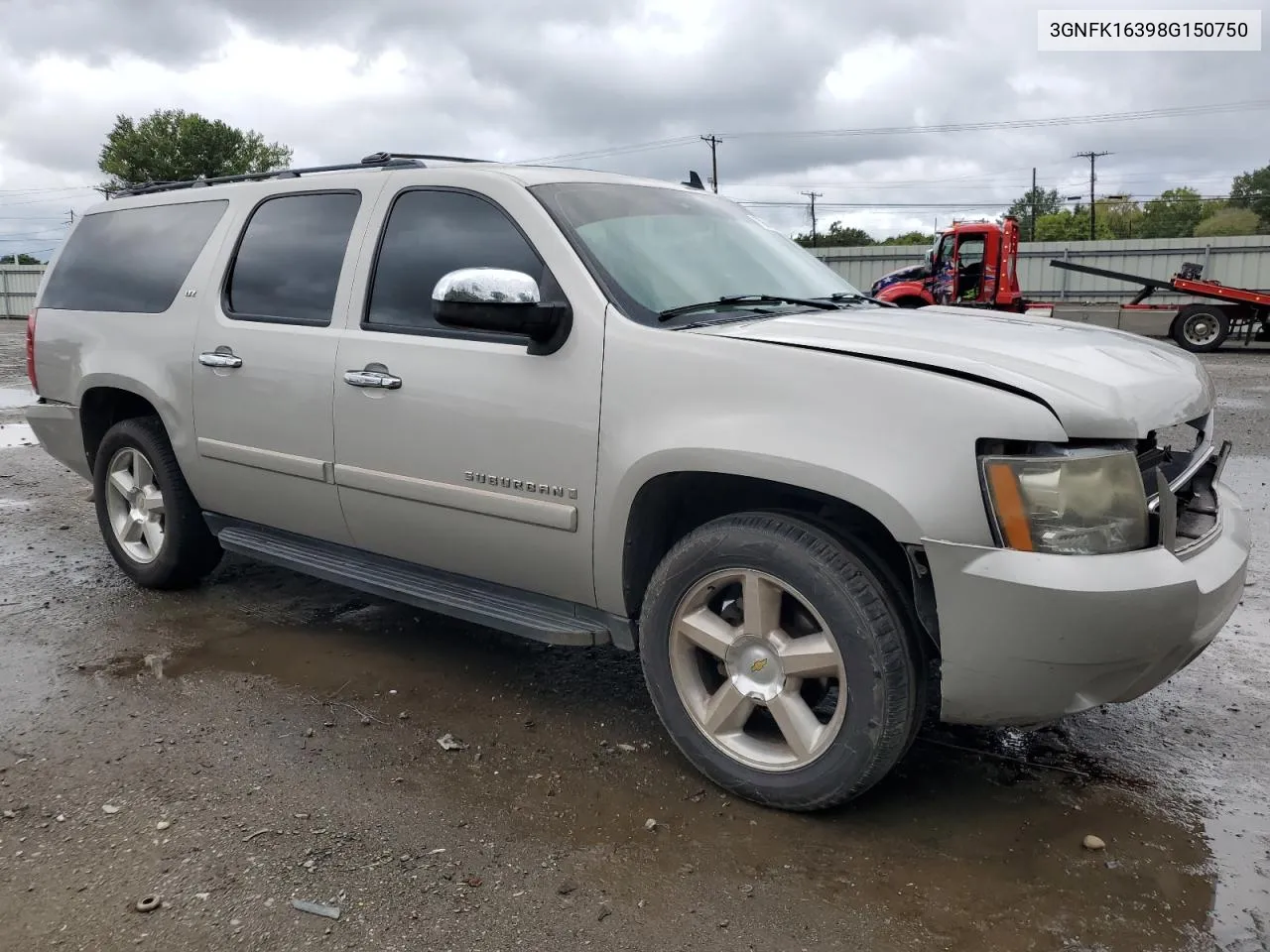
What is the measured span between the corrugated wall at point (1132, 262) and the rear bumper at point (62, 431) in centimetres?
2611

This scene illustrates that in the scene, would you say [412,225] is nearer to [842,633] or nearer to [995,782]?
[842,633]

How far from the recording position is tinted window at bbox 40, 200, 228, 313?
4539mm

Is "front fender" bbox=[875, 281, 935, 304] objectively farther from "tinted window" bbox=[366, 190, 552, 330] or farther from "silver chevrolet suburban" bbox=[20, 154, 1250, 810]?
"tinted window" bbox=[366, 190, 552, 330]

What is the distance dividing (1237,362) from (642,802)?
56.9ft

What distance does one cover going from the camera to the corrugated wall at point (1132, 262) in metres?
28.9

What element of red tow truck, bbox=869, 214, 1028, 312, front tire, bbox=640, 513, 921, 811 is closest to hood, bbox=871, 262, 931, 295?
red tow truck, bbox=869, 214, 1028, 312

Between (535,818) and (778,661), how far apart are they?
82 centimetres

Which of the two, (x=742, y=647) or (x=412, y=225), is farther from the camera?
(x=412, y=225)

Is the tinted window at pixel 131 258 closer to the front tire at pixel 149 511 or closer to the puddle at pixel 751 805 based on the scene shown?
the front tire at pixel 149 511

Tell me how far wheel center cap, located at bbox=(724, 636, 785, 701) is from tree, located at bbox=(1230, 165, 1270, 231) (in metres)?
89.4

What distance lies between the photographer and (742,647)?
→ 2.91 meters

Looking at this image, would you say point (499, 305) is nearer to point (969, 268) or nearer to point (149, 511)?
point (149, 511)

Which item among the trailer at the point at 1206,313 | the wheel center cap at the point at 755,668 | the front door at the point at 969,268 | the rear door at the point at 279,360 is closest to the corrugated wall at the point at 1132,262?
the trailer at the point at 1206,313

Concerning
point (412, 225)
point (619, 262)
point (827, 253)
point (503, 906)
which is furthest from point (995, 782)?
point (827, 253)
